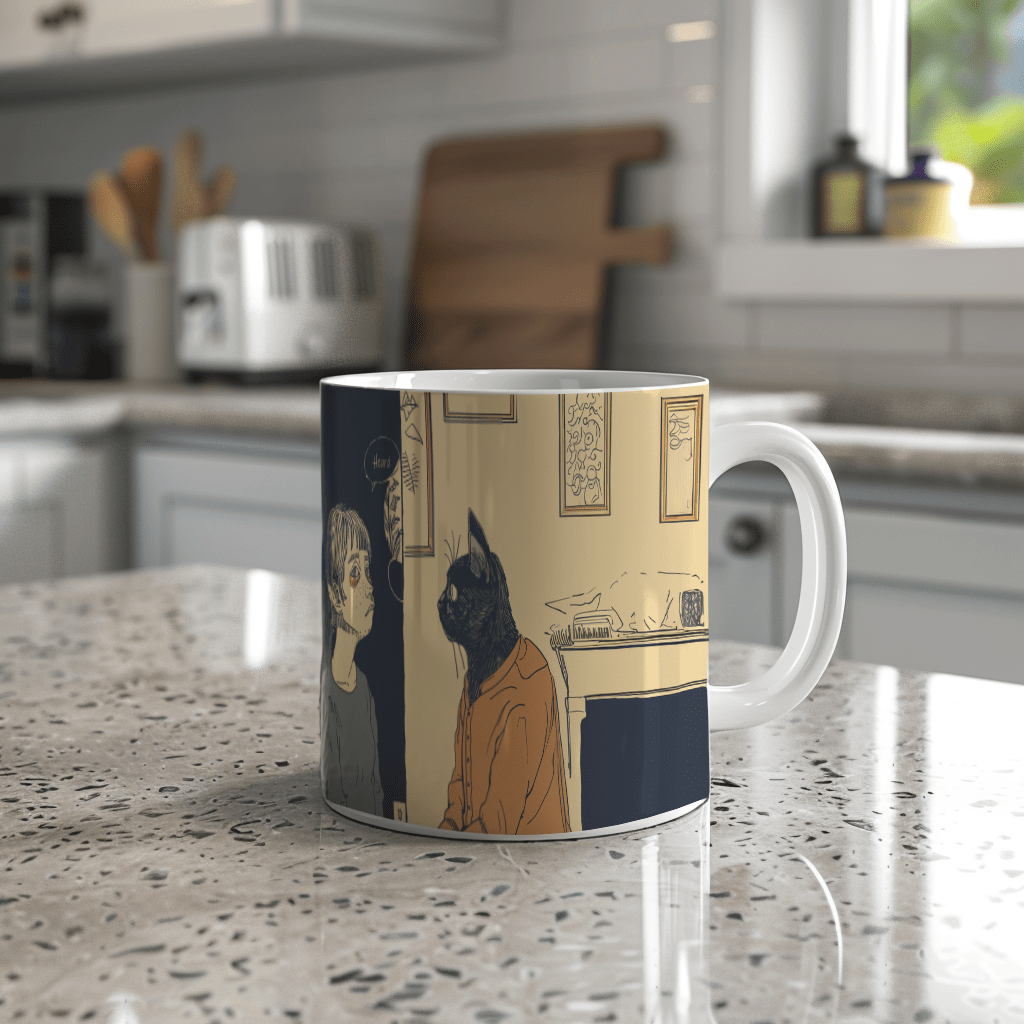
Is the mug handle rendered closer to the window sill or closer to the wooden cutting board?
the window sill

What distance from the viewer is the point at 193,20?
2.38 m

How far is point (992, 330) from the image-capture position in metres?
1.99

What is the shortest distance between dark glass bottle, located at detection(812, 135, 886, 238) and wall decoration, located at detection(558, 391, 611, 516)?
6.10ft

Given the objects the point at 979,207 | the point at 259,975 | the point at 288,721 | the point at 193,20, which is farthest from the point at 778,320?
the point at 259,975

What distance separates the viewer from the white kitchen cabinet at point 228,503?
1997 mm

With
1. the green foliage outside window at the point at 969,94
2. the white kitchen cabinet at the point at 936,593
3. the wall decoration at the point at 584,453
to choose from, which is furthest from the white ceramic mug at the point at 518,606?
the green foliage outside window at the point at 969,94

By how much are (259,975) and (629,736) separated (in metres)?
0.13

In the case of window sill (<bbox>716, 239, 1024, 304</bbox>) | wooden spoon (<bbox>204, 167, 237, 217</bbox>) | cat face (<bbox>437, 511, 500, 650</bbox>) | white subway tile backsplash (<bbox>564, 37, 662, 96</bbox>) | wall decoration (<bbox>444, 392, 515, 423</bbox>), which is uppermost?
white subway tile backsplash (<bbox>564, 37, 662, 96</bbox>)

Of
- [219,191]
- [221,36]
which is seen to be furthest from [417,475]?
[219,191]

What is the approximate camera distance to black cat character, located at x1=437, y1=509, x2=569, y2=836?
399 millimetres

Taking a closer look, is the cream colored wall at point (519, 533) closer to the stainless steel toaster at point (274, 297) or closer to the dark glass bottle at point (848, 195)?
the dark glass bottle at point (848, 195)

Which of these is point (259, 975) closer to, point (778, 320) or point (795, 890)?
point (795, 890)

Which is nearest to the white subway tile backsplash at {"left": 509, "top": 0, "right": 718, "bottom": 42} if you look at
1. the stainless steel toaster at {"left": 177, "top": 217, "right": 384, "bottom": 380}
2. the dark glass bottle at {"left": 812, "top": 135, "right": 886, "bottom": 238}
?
the dark glass bottle at {"left": 812, "top": 135, "right": 886, "bottom": 238}

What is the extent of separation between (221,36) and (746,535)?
1.32 meters
